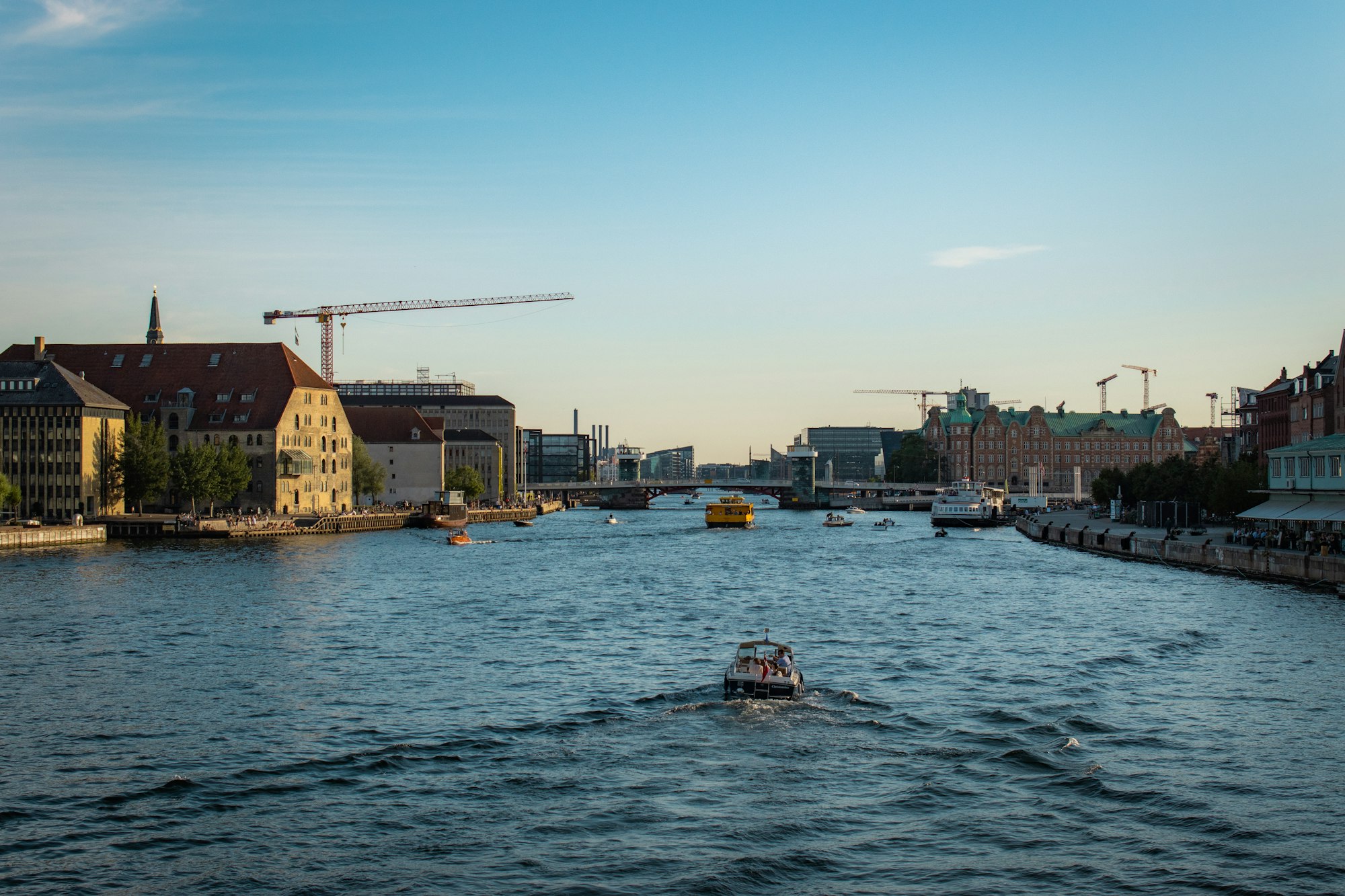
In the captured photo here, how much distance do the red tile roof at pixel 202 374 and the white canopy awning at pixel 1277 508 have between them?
343 feet

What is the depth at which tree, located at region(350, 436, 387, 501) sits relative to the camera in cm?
17762

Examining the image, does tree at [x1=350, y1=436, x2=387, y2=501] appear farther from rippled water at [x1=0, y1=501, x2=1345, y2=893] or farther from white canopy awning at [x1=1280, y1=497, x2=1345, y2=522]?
white canopy awning at [x1=1280, y1=497, x2=1345, y2=522]

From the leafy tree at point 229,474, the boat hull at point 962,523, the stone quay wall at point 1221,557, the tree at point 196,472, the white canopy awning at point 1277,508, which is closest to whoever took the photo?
the stone quay wall at point 1221,557

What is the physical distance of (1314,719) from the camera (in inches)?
1460

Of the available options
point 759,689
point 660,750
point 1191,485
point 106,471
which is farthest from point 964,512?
point 660,750

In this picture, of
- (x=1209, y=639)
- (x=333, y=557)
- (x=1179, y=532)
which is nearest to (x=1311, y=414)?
(x=1179, y=532)

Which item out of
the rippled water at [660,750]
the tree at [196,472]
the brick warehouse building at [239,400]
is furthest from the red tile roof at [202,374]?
the rippled water at [660,750]

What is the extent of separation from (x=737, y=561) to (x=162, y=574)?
1865 inches

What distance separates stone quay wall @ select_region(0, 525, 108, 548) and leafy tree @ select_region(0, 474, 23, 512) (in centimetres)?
398

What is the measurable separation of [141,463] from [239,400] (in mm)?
22445

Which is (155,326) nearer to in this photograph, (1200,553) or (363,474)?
(363,474)

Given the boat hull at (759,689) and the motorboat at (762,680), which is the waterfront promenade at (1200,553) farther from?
the boat hull at (759,689)

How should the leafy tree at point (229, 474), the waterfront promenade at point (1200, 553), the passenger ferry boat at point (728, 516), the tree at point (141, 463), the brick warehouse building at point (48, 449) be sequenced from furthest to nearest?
the passenger ferry boat at point (728, 516) < the leafy tree at point (229, 474) < the tree at point (141, 463) < the brick warehouse building at point (48, 449) < the waterfront promenade at point (1200, 553)

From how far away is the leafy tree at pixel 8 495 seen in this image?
115m
